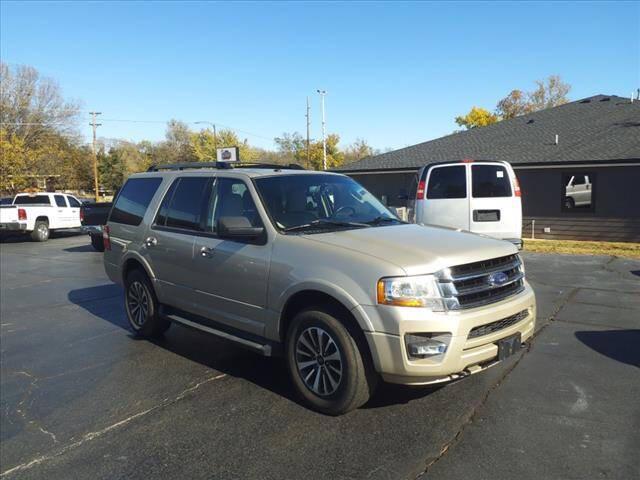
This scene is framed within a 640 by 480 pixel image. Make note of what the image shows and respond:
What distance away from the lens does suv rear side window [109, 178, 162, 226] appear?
19.6ft

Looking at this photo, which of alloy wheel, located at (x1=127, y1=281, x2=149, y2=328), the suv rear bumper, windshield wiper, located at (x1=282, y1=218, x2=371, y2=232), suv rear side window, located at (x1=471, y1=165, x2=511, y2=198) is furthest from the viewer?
suv rear side window, located at (x1=471, y1=165, x2=511, y2=198)

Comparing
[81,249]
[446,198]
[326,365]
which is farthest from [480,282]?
[81,249]

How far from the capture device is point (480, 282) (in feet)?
12.2

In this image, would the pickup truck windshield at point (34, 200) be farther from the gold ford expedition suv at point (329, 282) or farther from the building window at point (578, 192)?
the building window at point (578, 192)

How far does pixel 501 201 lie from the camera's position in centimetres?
929

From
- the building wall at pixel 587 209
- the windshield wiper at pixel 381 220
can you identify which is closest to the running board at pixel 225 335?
the windshield wiper at pixel 381 220

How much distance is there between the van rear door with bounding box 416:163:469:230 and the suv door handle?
18.6 ft

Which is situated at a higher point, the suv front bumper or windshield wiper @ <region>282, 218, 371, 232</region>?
windshield wiper @ <region>282, 218, 371, 232</region>

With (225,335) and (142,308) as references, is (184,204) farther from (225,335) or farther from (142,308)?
(225,335)

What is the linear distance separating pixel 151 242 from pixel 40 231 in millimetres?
16713

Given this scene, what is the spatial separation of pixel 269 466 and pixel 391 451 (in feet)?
2.57

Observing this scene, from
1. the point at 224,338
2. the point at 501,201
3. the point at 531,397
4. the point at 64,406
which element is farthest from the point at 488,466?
the point at 501,201

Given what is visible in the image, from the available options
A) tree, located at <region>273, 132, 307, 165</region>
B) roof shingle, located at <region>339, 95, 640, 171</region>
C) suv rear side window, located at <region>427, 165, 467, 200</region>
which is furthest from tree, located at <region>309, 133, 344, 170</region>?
suv rear side window, located at <region>427, 165, 467, 200</region>

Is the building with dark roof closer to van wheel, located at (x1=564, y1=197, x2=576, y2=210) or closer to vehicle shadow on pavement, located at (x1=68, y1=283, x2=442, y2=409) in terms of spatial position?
van wheel, located at (x1=564, y1=197, x2=576, y2=210)
